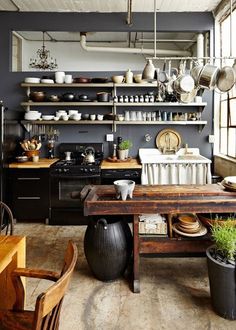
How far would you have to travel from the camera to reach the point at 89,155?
4918 millimetres

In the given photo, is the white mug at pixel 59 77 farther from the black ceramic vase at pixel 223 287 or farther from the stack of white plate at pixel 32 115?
the black ceramic vase at pixel 223 287

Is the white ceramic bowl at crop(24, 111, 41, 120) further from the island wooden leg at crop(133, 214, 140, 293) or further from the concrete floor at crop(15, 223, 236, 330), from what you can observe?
the island wooden leg at crop(133, 214, 140, 293)

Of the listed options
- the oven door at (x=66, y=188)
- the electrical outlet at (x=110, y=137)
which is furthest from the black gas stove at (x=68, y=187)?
the electrical outlet at (x=110, y=137)

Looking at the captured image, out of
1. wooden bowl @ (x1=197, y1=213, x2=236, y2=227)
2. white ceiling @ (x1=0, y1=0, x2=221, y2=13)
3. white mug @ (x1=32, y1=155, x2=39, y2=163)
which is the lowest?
wooden bowl @ (x1=197, y1=213, x2=236, y2=227)

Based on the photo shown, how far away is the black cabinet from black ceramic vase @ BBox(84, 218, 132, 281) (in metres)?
2.01

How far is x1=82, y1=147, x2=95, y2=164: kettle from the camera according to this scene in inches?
192

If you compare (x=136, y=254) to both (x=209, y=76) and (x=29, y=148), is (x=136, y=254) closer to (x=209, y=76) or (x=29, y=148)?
(x=209, y=76)

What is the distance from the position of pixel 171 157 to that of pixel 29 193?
2273 millimetres

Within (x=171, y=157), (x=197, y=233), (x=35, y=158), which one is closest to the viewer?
(x=197, y=233)

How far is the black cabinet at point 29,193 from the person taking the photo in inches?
181

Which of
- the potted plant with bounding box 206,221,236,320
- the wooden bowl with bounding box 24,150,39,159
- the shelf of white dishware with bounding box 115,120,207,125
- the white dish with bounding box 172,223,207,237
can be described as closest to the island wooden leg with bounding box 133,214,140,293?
the white dish with bounding box 172,223,207,237

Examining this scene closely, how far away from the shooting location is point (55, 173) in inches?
180

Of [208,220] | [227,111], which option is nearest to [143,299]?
[208,220]

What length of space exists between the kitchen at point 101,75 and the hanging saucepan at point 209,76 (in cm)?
206
